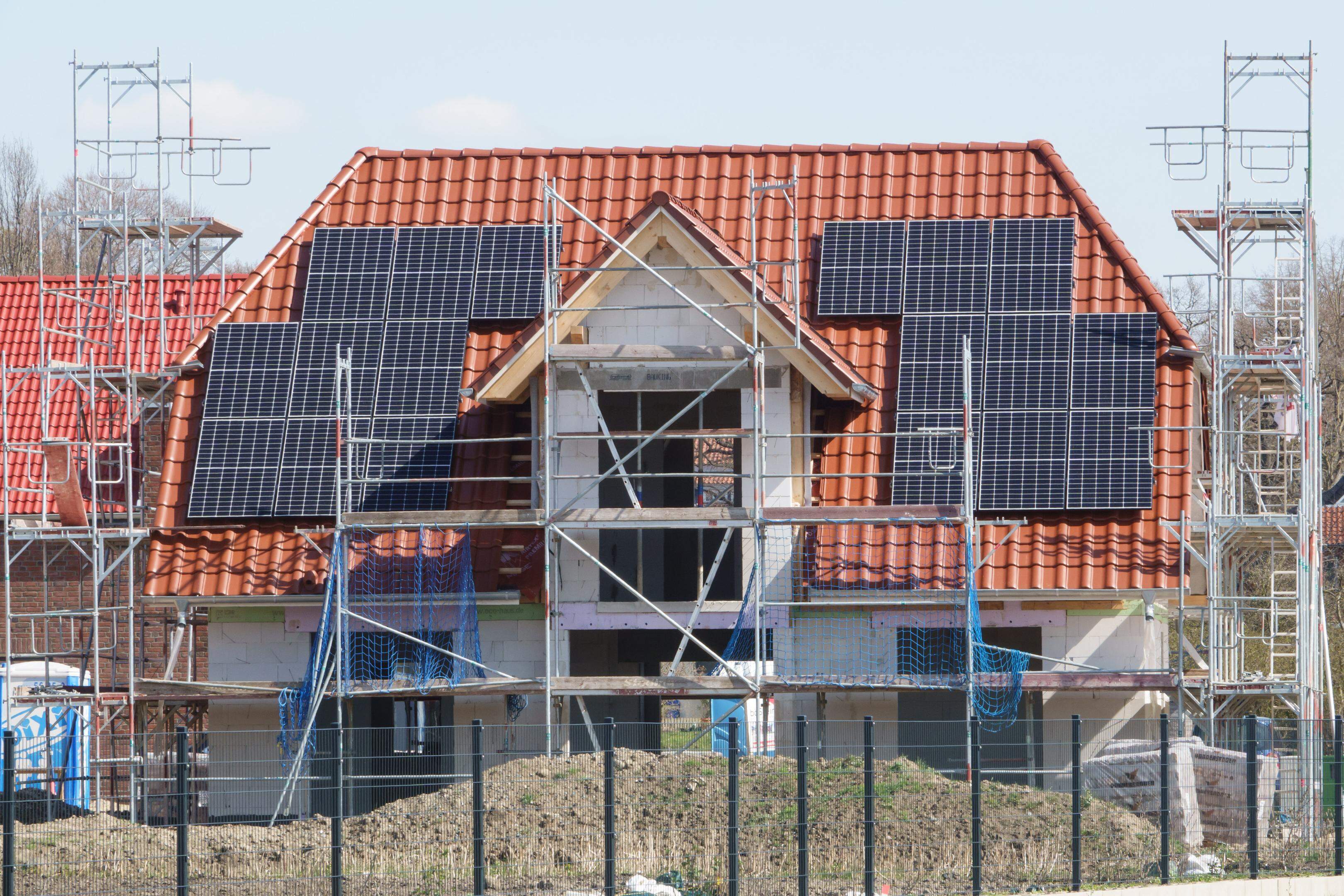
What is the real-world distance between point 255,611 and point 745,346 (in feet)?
21.8

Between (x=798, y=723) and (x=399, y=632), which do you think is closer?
(x=798, y=723)

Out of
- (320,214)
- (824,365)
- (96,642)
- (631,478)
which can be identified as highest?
(320,214)

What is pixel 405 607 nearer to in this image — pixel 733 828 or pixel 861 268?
pixel 861 268

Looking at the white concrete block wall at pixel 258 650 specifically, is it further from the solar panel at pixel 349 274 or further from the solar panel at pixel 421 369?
the solar panel at pixel 349 274

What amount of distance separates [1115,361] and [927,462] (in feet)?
8.61

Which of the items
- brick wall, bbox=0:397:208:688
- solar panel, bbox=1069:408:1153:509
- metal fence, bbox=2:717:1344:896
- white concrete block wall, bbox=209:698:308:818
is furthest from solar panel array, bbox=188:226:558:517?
brick wall, bbox=0:397:208:688

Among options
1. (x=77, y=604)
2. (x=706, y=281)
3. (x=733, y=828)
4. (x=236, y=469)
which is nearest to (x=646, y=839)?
(x=733, y=828)

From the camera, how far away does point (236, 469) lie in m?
21.4

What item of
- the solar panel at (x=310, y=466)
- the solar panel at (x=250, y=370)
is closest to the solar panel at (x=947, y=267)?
the solar panel at (x=310, y=466)

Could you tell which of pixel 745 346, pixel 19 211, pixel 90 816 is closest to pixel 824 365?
pixel 745 346

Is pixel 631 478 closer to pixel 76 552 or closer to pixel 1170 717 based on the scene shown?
pixel 1170 717

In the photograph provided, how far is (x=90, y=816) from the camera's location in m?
16.8

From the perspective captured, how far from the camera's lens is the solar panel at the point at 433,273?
890 inches

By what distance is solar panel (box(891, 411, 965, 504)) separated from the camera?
2062 centimetres
